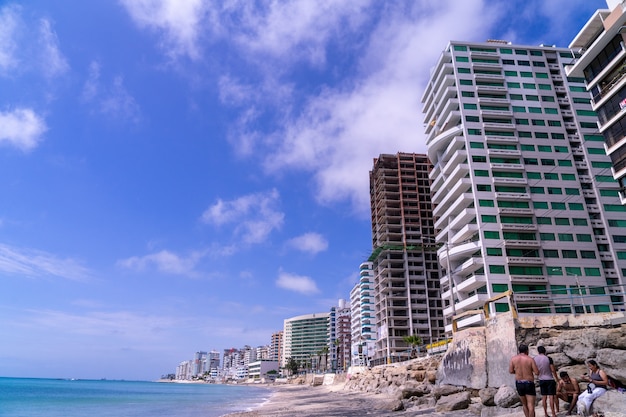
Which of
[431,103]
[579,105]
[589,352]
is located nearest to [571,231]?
[579,105]

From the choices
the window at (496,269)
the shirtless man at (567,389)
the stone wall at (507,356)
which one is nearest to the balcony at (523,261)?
the window at (496,269)

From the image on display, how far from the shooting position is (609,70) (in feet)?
116

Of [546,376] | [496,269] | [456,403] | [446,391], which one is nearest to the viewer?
[546,376]

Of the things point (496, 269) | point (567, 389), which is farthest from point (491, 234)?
point (567, 389)

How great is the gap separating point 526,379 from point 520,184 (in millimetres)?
57303

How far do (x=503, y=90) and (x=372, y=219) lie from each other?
2076 inches

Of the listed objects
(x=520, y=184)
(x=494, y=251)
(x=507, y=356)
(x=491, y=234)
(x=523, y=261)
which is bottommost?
(x=507, y=356)

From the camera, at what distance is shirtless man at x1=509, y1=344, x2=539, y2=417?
10.4 m

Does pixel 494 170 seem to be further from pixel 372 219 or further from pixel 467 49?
pixel 372 219

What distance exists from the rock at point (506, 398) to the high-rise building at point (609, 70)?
1071 inches

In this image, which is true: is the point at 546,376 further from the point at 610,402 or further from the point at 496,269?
the point at 496,269

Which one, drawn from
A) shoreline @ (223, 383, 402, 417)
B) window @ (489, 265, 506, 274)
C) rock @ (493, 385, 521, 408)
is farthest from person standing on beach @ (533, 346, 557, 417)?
window @ (489, 265, 506, 274)

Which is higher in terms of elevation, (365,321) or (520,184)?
(520,184)

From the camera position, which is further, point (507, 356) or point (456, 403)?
point (456, 403)
